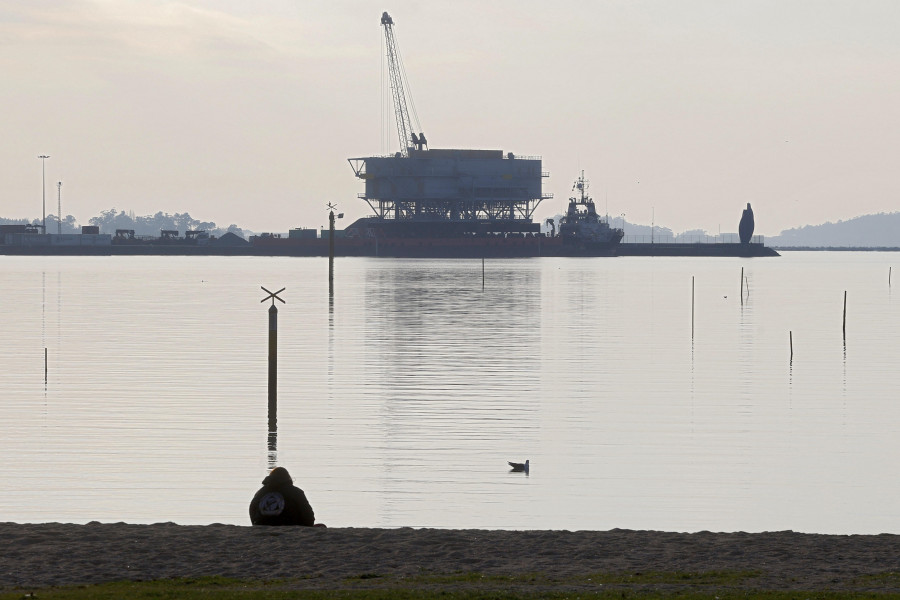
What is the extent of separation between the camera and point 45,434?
3594cm

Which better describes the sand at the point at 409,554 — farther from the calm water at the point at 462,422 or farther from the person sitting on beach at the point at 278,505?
the calm water at the point at 462,422

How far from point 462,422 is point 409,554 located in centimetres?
2027

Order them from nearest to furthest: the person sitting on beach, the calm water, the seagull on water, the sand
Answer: the sand < the person sitting on beach < the calm water < the seagull on water

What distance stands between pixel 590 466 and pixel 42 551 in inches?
661

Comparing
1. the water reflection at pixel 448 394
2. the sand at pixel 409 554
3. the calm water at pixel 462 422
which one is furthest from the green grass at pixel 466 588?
the water reflection at pixel 448 394

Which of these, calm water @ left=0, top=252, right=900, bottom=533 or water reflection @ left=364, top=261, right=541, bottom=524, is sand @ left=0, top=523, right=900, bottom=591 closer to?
calm water @ left=0, top=252, right=900, bottom=533

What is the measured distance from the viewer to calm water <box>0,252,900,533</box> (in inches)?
1052

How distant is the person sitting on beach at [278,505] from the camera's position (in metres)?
20.5

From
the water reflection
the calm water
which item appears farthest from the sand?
the water reflection

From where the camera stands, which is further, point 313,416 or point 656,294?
point 656,294

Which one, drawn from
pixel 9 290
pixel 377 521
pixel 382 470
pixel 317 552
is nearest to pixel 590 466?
pixel 382 470

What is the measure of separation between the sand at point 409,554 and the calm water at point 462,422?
5.14 meters

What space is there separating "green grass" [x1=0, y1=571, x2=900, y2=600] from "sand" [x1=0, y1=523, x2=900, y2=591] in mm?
146

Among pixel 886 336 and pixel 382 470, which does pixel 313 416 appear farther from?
pixel 886 336
